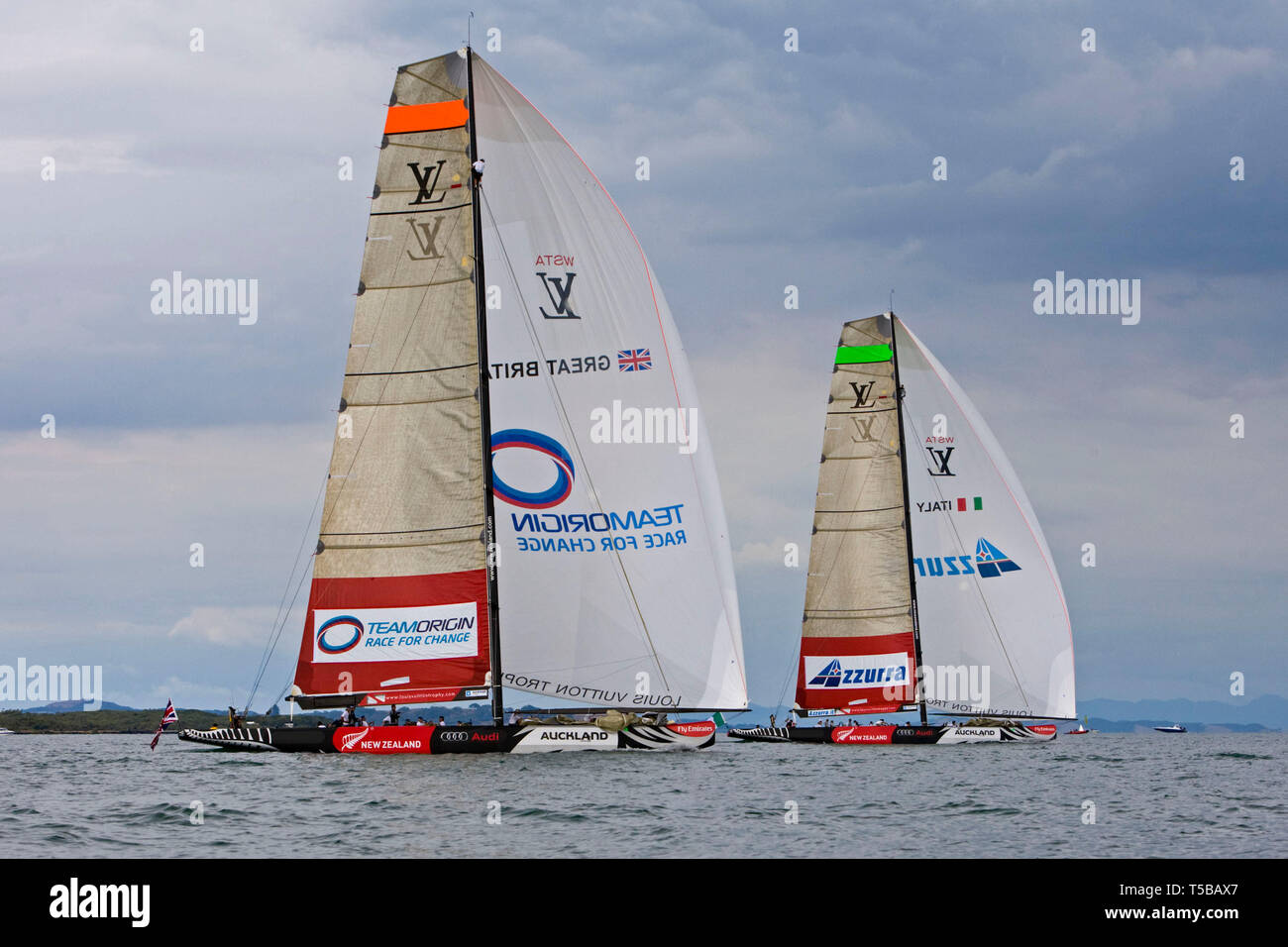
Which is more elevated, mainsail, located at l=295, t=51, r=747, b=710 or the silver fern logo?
mainsail, located at l=295, t=51, r=747, b=710

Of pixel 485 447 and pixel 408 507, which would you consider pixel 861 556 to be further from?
pixel 408 507

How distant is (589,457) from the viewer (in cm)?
3225

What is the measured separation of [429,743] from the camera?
30.3 m

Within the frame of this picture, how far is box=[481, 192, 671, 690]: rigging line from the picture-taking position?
105 feet

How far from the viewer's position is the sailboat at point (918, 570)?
169 feet

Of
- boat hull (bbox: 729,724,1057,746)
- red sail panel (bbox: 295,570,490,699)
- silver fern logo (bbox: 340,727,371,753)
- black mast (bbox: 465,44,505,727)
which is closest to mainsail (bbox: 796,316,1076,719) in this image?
boat hull (bbox: 729,724,1057,746)

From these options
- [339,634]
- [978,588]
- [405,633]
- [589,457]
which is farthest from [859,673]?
[339,634]

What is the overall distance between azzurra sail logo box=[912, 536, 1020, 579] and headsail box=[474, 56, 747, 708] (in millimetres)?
21756

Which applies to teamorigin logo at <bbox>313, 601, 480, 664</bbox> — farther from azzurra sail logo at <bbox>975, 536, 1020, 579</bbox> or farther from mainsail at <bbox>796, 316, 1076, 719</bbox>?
azzurra sail logo at <bbox>975, 536, 1020, 579</bbox>
